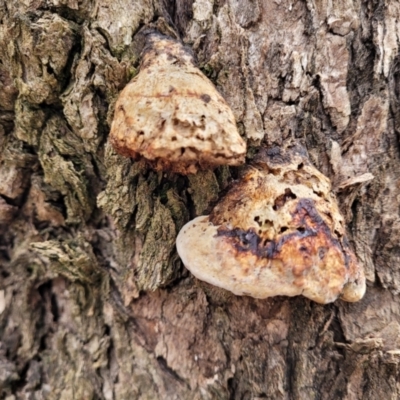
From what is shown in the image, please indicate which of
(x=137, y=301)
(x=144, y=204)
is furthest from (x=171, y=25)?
(x=137, y=301)

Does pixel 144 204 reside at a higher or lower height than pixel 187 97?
lower

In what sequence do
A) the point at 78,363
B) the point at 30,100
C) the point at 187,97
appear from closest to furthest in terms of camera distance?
the point at 187,97 → the point at 30,100 → the point at 78,363

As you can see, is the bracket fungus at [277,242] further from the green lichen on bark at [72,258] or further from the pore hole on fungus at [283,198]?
the green lichen on bark at [72,258]

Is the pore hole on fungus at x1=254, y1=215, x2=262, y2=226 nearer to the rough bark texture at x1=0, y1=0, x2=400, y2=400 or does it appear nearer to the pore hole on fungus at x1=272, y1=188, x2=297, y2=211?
the pore hole on fungus at x1=272, y1=188, x2=297, y2=211

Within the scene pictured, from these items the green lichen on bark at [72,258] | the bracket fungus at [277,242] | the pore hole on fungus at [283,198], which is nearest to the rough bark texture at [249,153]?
the green lichen on bark at [72,258]

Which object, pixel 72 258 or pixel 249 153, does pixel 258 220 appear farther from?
pixel 72 258

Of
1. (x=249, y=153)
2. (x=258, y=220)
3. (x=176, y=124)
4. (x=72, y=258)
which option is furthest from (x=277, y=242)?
(x=72, y=258)

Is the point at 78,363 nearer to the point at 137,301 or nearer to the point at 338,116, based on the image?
the point at 137,301
